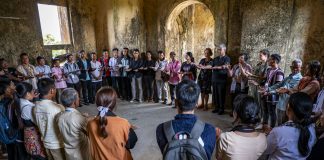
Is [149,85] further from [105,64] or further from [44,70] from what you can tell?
[44,70]

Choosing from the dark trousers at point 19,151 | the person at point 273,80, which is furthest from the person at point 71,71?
the person at point 273,80

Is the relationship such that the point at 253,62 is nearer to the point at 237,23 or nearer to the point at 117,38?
the point at 237,23

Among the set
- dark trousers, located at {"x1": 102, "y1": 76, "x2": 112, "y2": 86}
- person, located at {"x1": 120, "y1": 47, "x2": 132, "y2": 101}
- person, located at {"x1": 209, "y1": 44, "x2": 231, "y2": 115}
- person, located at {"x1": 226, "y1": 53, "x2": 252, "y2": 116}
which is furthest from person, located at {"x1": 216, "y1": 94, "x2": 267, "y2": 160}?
dark trousers, located at {"x1": 102, "y1": 76, "x2": 112, "y2": 86}

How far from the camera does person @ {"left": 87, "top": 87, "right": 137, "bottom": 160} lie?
1.73m

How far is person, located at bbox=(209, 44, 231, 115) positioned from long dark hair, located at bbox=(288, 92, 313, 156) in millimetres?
3486

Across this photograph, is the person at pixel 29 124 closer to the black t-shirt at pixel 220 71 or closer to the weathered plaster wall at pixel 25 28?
the weathered plaster wall at pixel 25 28

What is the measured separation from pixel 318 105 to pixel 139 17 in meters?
6.03

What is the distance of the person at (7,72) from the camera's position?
15.9ft

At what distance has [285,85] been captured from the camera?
3570mm

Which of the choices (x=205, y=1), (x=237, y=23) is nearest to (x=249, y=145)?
(x=237, y=23)

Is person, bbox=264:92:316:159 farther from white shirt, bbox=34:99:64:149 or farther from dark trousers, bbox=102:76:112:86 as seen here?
dark trousers, bbox=102:76:112:86

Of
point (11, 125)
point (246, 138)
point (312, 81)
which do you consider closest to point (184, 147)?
point (246, 138)

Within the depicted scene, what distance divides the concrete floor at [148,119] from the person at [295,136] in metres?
2.13

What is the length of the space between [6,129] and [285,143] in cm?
303
